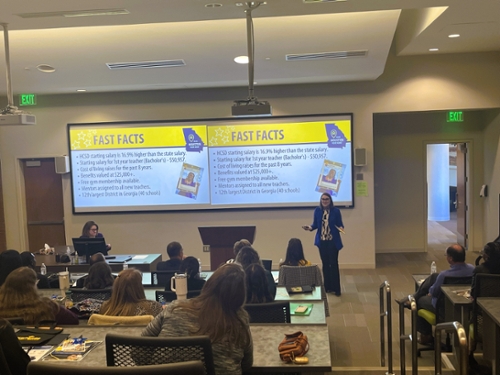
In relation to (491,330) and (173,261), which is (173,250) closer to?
(173,261)

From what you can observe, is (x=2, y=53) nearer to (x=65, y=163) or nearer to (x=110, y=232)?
(x=65, y=163)

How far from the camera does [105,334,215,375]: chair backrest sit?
1766 millimetres

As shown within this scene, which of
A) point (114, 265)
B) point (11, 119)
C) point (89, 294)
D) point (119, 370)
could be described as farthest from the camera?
point (114, 265)

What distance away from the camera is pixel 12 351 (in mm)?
2117

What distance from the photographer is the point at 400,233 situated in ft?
30.0

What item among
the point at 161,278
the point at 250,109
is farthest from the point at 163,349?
the point at 250,109

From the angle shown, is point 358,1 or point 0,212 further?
point 0,212

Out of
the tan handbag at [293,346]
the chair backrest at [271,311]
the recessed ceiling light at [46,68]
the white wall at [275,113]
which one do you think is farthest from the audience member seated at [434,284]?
the recessed ceiling light at [46,68]

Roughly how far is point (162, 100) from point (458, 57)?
468cm

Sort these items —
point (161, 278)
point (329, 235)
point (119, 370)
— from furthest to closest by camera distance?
1. point (329, 235)
2. point (161, 278)
3. point (119, 370)

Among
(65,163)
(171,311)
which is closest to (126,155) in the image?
(65,163)

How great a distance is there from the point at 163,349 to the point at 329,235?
4841 millimetres

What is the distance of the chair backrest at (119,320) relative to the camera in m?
3.03

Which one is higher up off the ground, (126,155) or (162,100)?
(162,100)
